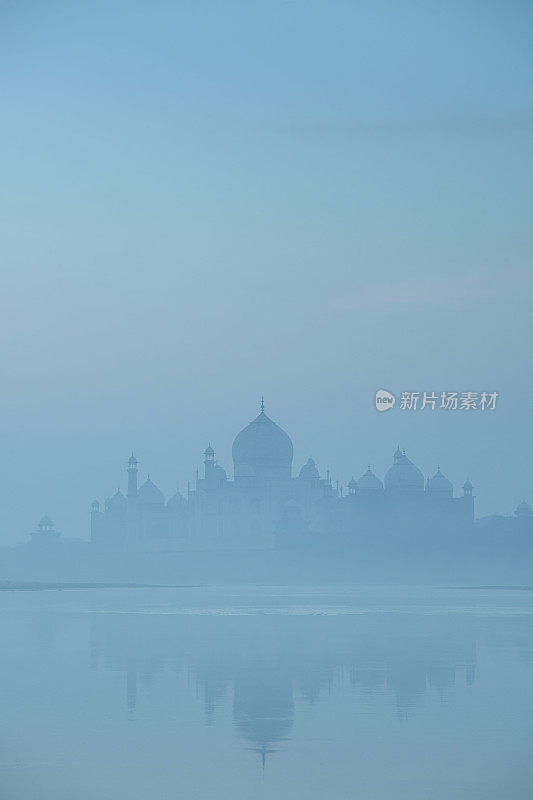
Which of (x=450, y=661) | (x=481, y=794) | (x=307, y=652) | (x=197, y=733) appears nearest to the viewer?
(x=481, y=794)

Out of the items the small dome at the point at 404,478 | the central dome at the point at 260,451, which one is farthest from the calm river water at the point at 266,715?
the small dome at the point at 404,478

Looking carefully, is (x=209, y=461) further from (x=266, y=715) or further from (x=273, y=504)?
(x=266, y=715)

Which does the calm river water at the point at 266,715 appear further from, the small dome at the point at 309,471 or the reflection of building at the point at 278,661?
the small dome at the point at 309,471

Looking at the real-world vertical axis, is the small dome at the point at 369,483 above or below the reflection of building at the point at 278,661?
above

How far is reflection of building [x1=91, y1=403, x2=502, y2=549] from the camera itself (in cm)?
5591

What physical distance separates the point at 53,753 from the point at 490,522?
52842 millimetres

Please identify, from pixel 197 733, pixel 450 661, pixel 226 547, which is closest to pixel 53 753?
pixel 197 733

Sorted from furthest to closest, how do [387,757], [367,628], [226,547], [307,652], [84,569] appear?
1. [84,569]
2. [226,547]
3. [367,628]
4. [307,652]
5. [387,757]

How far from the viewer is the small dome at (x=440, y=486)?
5900 cm

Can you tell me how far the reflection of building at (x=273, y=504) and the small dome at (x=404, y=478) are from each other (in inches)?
1.6

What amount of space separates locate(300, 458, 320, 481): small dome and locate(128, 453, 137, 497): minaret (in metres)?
7.02

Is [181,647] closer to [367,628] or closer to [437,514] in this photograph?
[367,628]

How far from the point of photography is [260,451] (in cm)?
5541

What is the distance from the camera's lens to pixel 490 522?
5925 centimetres
